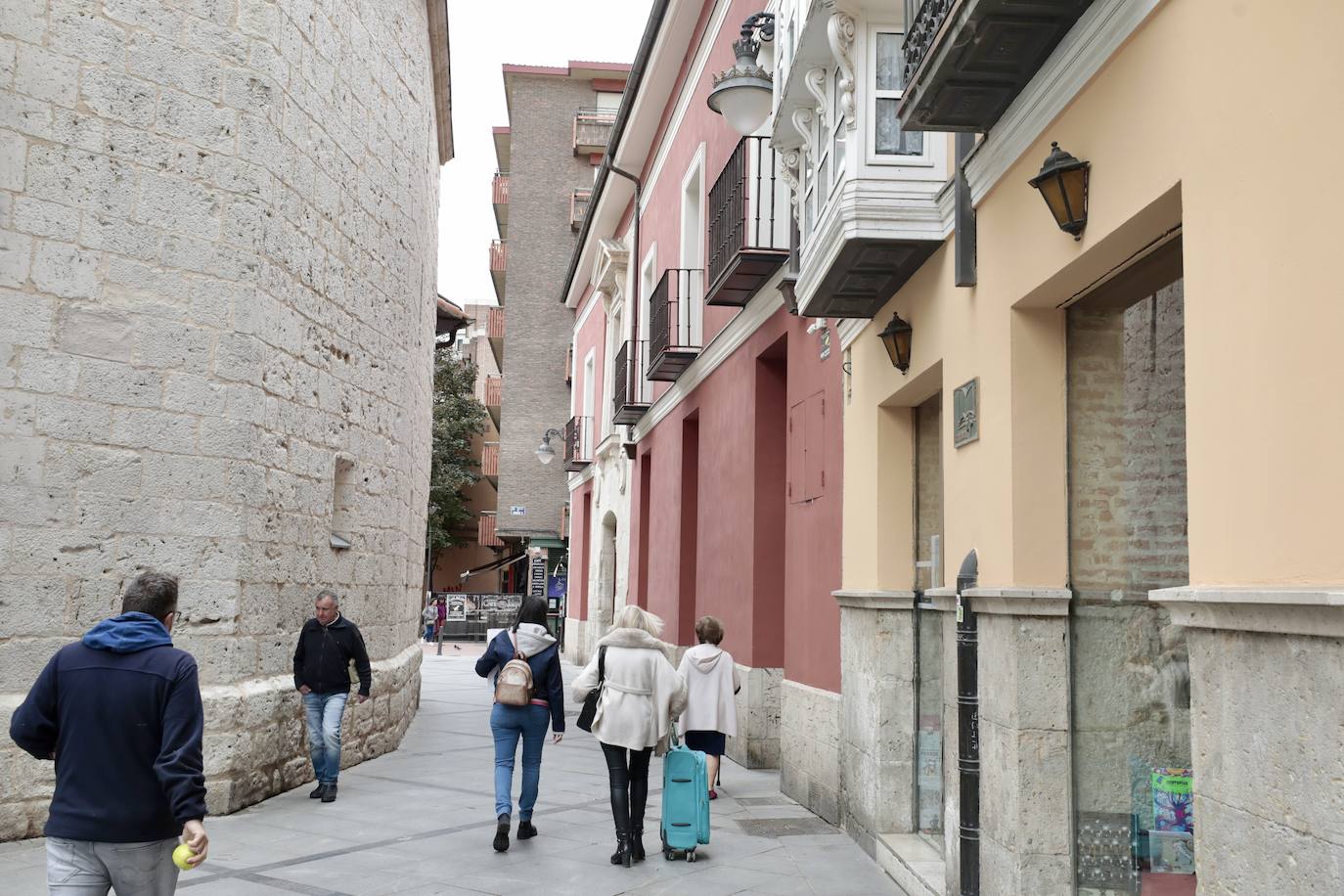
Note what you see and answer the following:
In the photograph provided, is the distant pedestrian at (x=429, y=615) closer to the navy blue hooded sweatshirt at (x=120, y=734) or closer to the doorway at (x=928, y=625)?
the doorway at (x=928, y=625)

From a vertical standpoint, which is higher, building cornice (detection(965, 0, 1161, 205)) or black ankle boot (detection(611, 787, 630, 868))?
building cornice (detection(965, 0, 1161, 205))

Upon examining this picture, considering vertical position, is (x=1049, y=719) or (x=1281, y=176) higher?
(x=1281, y=176)

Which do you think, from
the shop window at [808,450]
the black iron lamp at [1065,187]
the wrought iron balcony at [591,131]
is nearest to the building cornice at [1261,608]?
the black iron lamp at [1065,187]

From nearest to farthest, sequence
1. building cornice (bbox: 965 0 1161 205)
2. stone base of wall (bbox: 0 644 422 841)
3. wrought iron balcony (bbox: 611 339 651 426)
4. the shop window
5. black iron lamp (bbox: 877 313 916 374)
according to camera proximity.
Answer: building cornice (bbox: 965 0 1161 205)
black iron lamp (bbox: 877 313 916 374)
stone base of wall (bbox: 0 644 422 841)
the shop window
wrought iron balcony (bbox: 611 339 651 426)

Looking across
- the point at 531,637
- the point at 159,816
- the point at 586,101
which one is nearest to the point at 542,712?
the point at 531,637

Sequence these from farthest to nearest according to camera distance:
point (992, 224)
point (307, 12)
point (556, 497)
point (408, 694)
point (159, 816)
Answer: point (556, 497)
point (408, 694)
point (307, 12)
point (992, 224)
point (159, 816)

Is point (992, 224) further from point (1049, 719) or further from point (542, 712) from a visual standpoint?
point (542, 712)

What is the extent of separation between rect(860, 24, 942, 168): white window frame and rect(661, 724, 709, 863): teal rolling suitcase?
3.73 metres

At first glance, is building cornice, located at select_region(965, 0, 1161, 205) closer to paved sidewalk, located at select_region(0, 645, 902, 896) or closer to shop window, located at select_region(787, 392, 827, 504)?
shop window, located at select_region(787, 392, 827, 504)

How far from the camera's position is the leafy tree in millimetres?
40938

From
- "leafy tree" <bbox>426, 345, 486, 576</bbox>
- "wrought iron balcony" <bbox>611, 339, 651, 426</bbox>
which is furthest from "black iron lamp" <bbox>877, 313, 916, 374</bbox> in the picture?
"leafy tree" <bbox>426, 345, 486, 576</bbox>

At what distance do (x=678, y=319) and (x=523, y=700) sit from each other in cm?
831

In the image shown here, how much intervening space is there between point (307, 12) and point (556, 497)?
25.3 m

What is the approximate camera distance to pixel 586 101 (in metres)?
34.9
